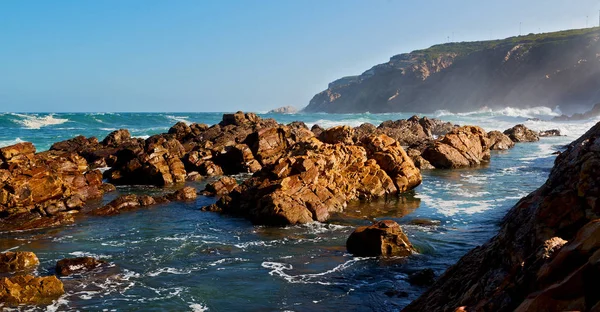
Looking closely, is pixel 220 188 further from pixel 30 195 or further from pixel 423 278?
pixel 423 278

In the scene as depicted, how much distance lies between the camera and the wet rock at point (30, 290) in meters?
11.1

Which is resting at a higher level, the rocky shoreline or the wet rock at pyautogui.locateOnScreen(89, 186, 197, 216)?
the rocky shoreline

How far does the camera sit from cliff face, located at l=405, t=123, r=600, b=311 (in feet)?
13.2

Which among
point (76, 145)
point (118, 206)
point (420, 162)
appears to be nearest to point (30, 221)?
point (118, 206)

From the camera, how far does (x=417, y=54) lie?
196500 millimetres

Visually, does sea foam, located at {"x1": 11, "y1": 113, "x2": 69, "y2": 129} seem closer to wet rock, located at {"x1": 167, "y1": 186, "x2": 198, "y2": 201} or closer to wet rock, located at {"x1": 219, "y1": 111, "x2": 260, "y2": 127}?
wet rock, located at {"x1": 219, "y1": 111, "x2": 260, "y2": 127}

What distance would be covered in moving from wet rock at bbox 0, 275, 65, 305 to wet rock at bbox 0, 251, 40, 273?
7.82ft

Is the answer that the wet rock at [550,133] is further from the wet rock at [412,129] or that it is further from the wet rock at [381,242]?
the wet rock at [381,242]

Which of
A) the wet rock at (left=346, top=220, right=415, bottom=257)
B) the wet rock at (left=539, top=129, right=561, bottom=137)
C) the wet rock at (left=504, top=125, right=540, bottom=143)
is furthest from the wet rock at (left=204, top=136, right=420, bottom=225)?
the wet rock at (left=539, top=129, right=561, bottom=137)

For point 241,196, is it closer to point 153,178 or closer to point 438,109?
point 153,178

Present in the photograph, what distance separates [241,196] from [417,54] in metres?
188

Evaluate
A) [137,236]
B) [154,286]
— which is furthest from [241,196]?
[154,286]

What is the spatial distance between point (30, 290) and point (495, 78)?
454ft

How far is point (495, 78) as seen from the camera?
132 meters
